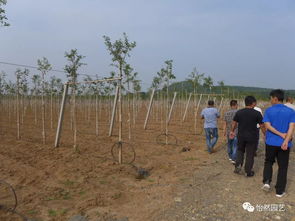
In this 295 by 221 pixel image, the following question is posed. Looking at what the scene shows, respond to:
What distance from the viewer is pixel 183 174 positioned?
538 cm

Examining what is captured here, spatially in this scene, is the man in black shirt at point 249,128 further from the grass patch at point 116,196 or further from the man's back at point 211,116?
the grass patch at point 116,196

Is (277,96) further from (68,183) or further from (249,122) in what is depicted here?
(68,183)

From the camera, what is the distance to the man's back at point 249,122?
16.0 ft

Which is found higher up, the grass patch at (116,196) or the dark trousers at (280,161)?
the dark trousers at (280,161)

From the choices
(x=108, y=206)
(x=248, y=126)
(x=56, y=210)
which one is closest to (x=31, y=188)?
(x=56, y=210)

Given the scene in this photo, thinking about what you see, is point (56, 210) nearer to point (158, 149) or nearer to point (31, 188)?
point (31, 188)

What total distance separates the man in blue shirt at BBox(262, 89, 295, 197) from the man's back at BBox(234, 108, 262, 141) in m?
0.84

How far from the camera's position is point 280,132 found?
388cm

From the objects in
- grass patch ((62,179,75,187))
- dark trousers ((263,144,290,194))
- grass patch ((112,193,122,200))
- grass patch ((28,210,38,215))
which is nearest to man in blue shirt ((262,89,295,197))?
dark trousers ((263,144,290,194))

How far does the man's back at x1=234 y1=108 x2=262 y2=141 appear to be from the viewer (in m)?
4.89

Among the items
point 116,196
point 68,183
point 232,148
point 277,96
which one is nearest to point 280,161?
point 277,96

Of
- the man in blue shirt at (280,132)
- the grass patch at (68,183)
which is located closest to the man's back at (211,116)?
the man in blue shirt at (280,132)

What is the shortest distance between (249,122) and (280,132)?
3.37ft

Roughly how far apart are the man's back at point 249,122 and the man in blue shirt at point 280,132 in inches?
33.2
